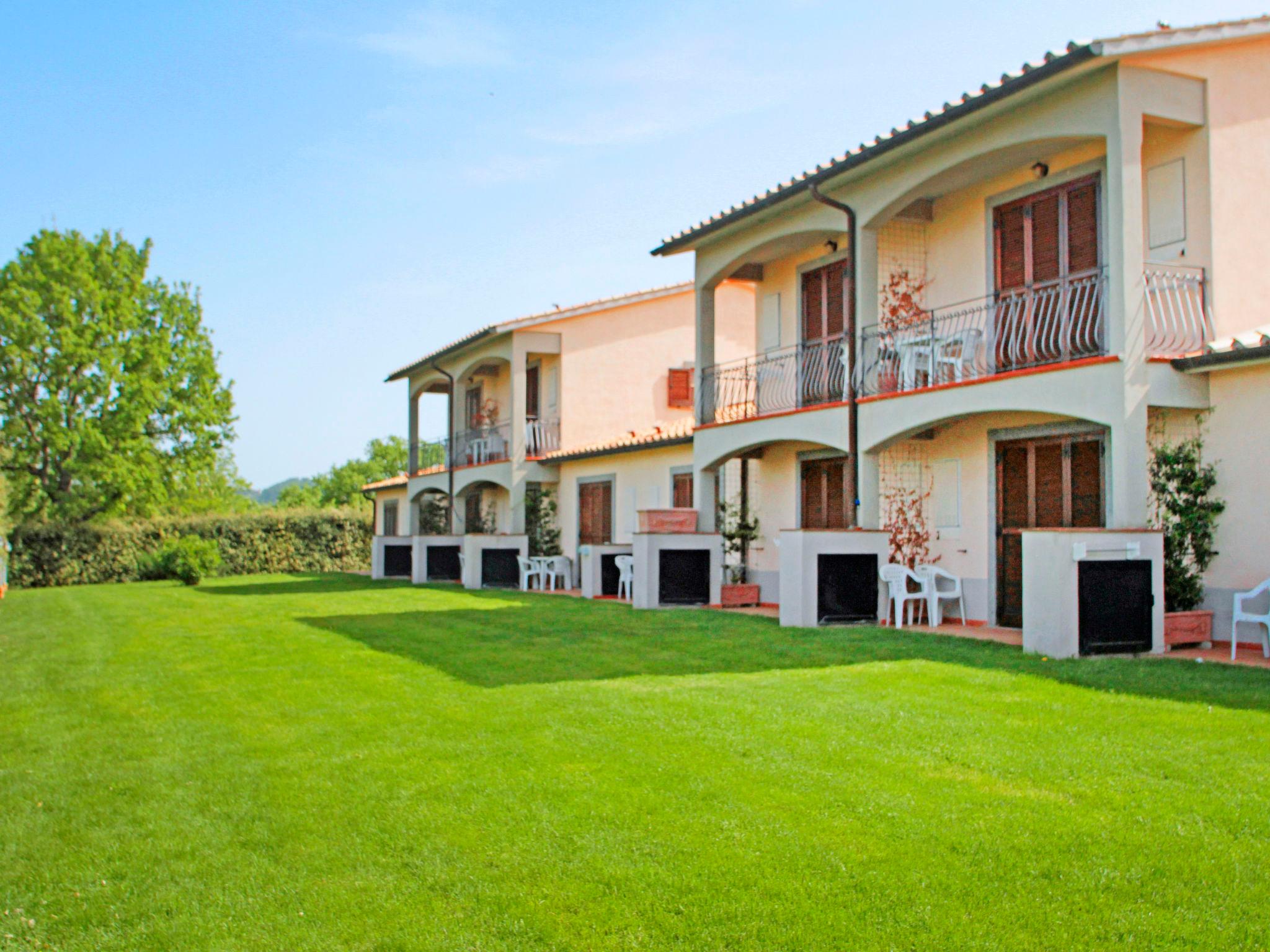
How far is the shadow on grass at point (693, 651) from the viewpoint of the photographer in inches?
309

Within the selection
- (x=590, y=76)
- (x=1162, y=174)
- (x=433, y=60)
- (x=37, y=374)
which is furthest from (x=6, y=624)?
(x=37, y=374)

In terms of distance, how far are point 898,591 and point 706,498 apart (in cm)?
467

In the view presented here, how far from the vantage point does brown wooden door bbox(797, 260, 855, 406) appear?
14836 mm

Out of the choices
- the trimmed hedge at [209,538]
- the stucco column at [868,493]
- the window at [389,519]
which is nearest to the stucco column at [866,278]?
the stucco column at [868,493]

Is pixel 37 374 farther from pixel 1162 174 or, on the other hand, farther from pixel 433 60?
pixel 1162 174

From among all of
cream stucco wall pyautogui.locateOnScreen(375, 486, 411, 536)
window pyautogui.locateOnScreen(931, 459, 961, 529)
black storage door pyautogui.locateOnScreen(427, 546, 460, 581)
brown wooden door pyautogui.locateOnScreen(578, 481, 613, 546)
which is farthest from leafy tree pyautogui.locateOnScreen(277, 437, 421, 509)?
window pyautogui.locateOnScreen(931, 459, 961, 529)

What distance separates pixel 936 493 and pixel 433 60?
7.80m

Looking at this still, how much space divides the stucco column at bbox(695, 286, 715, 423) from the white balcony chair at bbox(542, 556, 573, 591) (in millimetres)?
6222

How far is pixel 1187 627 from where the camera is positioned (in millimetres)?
9609

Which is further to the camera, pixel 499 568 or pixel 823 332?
pixel 499 568

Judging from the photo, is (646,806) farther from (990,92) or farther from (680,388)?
(680,388)

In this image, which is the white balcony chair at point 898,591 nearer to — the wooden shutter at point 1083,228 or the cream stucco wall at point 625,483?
the wooden shutter at point 1083,228

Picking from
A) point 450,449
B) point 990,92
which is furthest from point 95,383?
point 990,92

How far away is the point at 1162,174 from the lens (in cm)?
1045
